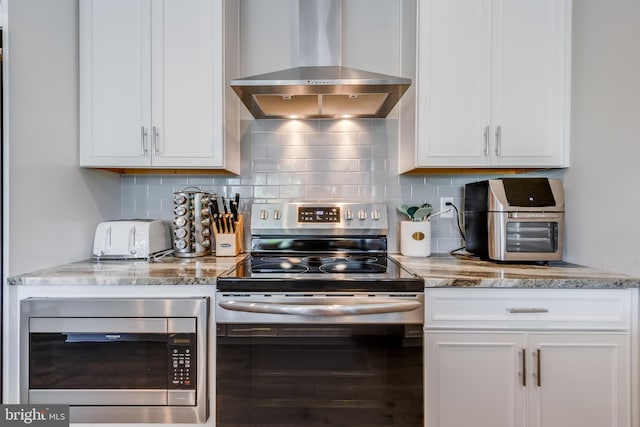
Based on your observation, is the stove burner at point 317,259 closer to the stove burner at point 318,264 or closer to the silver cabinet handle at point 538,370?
the stove burner at point 318,264

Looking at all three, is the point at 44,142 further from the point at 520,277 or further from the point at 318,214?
the point at 520,277

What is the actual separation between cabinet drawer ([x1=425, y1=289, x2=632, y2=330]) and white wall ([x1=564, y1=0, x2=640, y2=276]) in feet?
0.65

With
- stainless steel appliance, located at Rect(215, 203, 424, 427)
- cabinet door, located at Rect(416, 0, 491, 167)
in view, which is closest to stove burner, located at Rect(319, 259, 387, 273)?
stainless steel appliance, located at Rect(215, 203, 424, 427)

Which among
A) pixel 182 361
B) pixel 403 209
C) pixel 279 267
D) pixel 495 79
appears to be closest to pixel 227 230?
pixel 279 267

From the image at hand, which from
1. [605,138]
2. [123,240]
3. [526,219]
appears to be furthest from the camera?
[123,240]

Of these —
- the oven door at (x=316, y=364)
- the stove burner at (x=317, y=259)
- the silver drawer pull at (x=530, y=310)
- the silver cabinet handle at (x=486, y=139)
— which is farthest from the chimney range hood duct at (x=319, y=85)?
the silver drawer pull at (x=530, y=310)

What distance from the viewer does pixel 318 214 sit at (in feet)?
6.63

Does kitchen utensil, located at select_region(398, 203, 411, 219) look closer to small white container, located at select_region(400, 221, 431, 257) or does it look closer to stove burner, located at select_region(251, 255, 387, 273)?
small white container, located at select_region(400, 221, 431, 257)

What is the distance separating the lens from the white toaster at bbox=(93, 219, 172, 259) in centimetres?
179

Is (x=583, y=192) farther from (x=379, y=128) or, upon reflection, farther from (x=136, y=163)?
(x=136, y=163)

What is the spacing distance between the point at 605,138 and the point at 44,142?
244 cm

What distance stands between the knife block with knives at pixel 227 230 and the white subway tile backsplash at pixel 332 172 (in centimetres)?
19

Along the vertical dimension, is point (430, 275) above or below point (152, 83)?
below

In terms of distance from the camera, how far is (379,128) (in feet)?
6.96
